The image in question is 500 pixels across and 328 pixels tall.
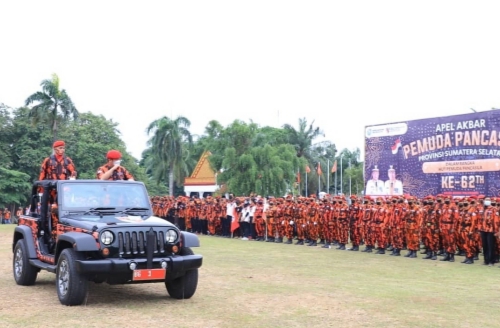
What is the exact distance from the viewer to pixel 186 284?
376 inches

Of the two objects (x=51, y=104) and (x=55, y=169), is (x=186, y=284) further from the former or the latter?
(x=51, y=104)

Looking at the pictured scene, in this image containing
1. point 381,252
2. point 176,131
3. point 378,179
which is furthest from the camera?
point 176,131

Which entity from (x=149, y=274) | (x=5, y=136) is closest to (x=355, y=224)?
(x=149, y=274)

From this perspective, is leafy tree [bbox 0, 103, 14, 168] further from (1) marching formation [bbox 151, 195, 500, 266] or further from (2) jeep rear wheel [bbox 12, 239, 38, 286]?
(2) jeep rear wheel [bbox 12, 239, 38, 286]

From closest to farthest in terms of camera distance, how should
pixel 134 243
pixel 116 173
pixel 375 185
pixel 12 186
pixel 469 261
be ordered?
1. pixel 134 243
2. pixel 116 173
3. pixel 469 261
4. pixel 375 185
5. pixel 12 186

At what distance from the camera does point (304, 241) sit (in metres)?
22.5

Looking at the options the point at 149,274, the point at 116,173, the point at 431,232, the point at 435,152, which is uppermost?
the point at 435,152

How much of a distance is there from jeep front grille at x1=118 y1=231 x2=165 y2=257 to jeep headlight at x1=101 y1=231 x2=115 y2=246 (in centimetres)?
11

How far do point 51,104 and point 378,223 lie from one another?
3122 centimetres

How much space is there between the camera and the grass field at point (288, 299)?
8078 millimetres

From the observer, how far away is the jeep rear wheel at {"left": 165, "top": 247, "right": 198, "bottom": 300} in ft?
31.2

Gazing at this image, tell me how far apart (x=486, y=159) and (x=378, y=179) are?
4.78 meters

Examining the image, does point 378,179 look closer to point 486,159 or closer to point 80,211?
point 486,159

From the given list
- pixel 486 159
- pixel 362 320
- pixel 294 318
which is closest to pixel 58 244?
pixel 294 318
